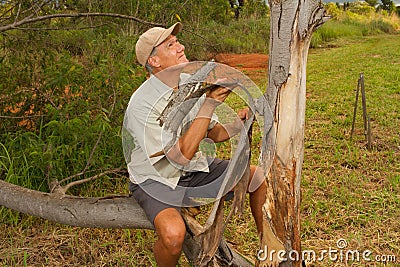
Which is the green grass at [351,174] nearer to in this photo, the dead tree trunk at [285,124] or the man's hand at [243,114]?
the dead tree trunk at [285,124]

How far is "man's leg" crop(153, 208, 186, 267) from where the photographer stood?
2.04m

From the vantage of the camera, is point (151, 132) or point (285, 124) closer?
point (285, 124)

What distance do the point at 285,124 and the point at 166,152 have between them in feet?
1.68

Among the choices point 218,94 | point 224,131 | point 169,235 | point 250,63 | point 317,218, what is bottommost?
point 250,63

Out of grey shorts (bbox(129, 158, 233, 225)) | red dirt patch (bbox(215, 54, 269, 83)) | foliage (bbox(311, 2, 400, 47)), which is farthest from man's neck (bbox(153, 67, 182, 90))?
foliage (bbox(311, 2, 400, 47))

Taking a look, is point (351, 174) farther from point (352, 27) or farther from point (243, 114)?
point (352, 27)

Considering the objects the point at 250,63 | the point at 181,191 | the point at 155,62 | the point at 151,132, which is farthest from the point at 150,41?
the point at 250,63

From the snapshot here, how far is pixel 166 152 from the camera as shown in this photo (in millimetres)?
2070

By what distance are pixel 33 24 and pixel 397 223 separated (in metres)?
2.95

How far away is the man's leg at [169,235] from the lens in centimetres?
204

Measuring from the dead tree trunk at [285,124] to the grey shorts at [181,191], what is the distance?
14.9 inches

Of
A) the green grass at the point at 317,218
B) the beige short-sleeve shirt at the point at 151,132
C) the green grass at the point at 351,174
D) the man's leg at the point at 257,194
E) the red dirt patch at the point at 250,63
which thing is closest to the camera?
the beige short-sleeve shirt at the point at 151,132

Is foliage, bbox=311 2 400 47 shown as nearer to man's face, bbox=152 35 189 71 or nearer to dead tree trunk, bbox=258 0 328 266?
man's face, bbox=152 35 189 71

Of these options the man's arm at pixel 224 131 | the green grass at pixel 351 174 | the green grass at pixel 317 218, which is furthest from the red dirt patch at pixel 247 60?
the man's arm at pixel 224 131
